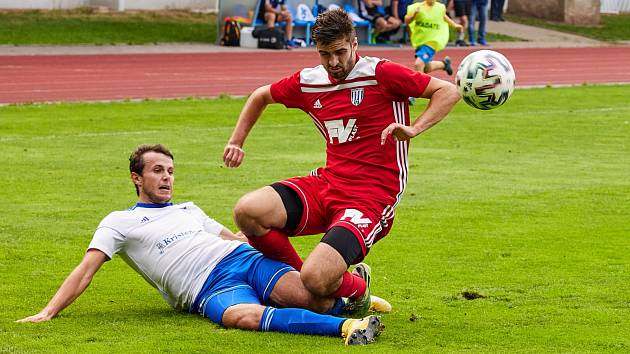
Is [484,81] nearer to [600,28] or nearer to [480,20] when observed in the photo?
[480,20]

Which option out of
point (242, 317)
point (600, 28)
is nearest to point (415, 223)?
point (242, 317)

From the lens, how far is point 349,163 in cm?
822

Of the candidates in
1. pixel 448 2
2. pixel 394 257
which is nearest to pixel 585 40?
pixel 448 2

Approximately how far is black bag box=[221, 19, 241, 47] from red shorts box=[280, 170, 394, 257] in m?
28.3

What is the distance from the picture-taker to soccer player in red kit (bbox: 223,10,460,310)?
7.96m

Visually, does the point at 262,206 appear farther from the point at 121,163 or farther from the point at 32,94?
the point at 32,94

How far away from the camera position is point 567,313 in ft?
26.5

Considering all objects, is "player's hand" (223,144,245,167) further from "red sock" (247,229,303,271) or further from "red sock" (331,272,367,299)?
"red sock" (331,272,367,299)

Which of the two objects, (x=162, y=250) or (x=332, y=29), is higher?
(x=332, y=29)

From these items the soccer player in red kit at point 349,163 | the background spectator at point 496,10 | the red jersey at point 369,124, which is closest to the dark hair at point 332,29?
the soccer player in red kit at point 349,163

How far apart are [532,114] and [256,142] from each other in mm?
5694

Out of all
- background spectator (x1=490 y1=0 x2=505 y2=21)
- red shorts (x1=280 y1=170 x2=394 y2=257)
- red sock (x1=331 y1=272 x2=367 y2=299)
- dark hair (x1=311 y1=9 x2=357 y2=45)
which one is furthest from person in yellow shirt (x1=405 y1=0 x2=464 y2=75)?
background spectator (x1=490 y1=0 x2=505 y2=21)

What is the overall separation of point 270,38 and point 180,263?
1098 inches

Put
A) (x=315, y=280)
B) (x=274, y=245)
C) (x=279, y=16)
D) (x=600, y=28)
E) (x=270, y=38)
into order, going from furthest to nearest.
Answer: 1. (x=600, y=28)
2. (x=279, y=16)
3. (x=270, y=38)
4. (x=274, y=245)
5. (x=315, y=280)
